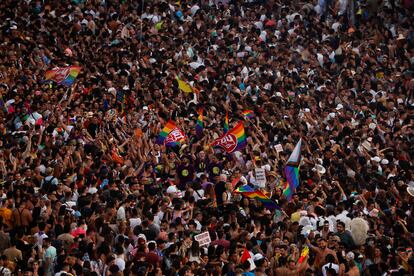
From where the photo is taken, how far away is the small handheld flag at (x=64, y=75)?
65.0ft

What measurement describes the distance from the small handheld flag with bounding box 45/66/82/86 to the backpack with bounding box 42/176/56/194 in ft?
13.3

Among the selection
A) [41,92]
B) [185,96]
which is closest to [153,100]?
[185,96]

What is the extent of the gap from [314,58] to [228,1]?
3.59 metres

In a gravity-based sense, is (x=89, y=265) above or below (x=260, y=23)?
above

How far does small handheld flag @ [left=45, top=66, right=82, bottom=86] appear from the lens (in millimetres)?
19812

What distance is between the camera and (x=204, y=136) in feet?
60.9

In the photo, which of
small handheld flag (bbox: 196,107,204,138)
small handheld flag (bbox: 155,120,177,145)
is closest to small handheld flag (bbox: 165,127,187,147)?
small handheld flag (bbox: 155,120,177,145)

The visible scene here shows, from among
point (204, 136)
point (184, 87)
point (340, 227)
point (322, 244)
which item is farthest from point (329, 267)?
point (184, 87)

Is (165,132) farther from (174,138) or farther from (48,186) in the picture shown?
(48,186)

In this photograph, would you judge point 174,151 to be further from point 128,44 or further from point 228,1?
point 228,1

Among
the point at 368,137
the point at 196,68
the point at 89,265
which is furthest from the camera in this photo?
the point at 196,68

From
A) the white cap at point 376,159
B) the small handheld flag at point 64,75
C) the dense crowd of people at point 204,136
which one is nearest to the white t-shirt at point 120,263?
the dense crowd of people at point 204,136

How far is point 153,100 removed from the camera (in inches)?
795

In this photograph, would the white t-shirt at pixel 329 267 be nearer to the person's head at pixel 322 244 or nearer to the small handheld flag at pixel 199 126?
the person's head at pixel 322 244
